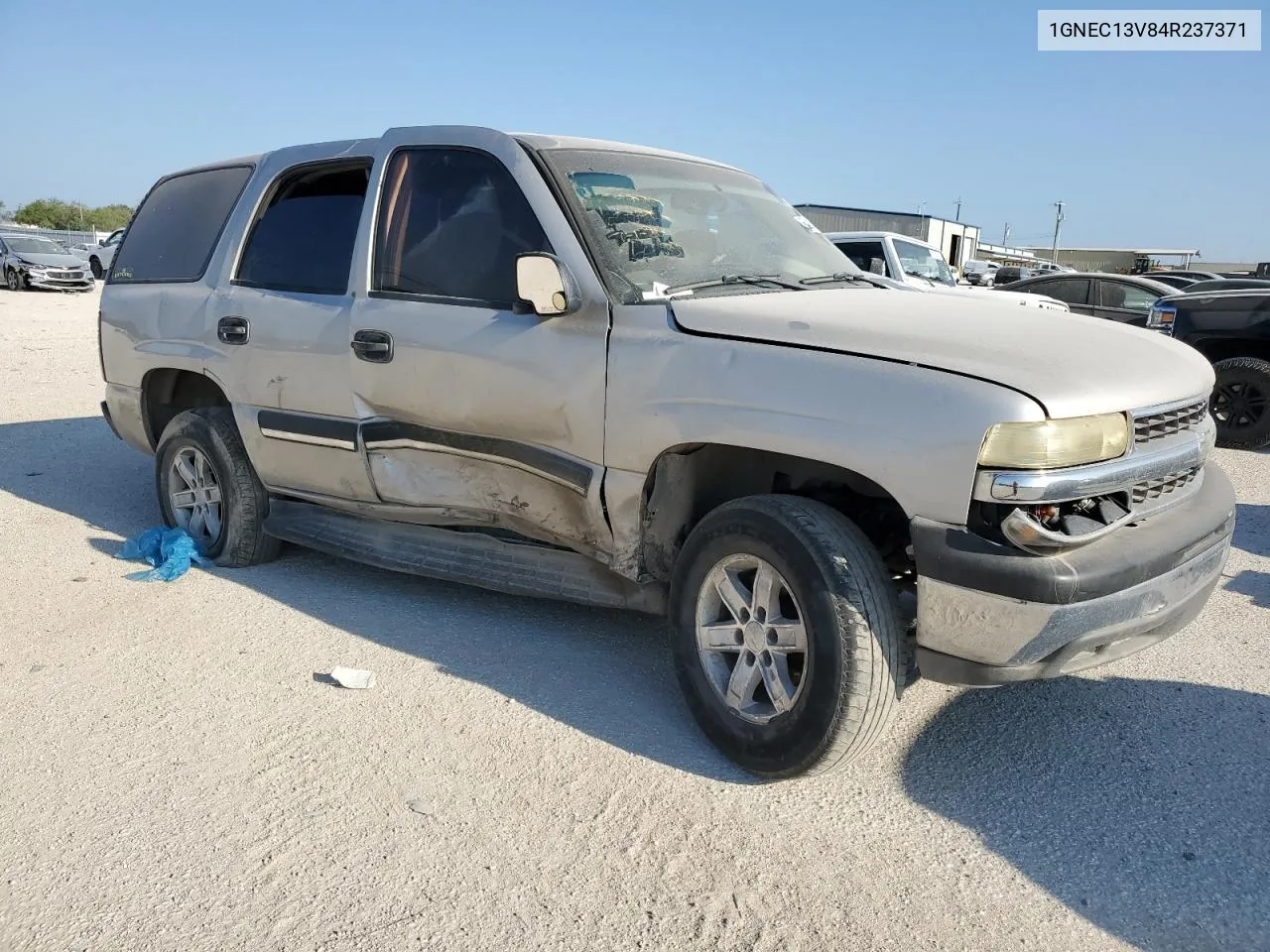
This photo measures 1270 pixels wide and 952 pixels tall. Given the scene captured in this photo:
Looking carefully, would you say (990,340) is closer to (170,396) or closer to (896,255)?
(170,396)

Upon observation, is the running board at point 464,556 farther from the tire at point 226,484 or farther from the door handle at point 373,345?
the door handle at point 373,345

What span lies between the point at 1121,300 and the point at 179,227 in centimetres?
1145

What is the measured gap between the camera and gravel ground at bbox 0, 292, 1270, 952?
7.66ft

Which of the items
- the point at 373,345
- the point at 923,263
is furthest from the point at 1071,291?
the point at 373,345

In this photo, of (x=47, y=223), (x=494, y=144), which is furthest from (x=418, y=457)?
(x=47, y=223)

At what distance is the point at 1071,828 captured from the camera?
8.94ft

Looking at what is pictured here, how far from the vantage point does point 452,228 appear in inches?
150

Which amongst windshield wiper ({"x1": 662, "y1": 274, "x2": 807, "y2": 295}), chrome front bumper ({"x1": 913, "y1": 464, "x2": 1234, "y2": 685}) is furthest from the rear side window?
chrome front bumper ({"x1": 913, "y1": 464, "x2": 1234, "y2": 685})

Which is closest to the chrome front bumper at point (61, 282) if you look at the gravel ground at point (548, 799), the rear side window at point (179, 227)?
the rear side window at point (179, 227)

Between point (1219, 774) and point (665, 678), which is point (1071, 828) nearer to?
point (1219, 774)

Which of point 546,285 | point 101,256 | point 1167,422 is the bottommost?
point 101,256

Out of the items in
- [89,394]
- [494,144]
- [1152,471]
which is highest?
[494,144]

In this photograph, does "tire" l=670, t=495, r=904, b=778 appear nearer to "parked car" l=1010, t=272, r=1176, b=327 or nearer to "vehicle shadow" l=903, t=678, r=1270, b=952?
"vehicle shadow" l=903, t=678, r=1270, b=952

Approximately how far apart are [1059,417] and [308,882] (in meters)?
2.24
